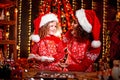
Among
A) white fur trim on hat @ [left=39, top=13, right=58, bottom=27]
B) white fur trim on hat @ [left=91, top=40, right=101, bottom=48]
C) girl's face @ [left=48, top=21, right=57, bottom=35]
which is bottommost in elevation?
white fur trim on hat @ [left=91, top=40, right=101, bottom=48]

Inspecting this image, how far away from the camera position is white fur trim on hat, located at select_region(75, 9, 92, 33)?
19.6ft

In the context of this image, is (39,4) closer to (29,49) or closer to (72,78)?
(29,49)

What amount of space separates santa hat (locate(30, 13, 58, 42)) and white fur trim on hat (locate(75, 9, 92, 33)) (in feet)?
1.42

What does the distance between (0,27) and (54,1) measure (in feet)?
3.73

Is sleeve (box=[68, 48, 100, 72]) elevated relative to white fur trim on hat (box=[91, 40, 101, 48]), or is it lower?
lower

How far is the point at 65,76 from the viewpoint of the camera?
17.3 ft

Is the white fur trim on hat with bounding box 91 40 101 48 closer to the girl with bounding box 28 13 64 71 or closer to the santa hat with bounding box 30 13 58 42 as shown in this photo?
the girl with bounding box 28 13 64 71

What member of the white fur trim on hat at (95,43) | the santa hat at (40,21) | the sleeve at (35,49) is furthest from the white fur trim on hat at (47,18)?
the white fur trim on hat at (95,43)

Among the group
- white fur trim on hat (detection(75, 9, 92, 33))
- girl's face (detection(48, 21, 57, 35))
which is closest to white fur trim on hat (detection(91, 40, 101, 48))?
white fur trim on hat (detection(75, 9, 92, 33))

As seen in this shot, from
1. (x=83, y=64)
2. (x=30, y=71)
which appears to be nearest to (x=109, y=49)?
(x=83, y=64)

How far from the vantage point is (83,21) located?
6016 mm

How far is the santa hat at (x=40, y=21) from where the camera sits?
6.05 metres


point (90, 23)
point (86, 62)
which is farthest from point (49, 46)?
point (90, 23)

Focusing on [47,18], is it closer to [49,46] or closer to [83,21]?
[49,46]
